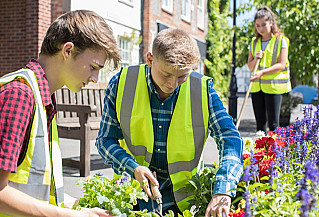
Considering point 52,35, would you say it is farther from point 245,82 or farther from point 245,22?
point 245,82

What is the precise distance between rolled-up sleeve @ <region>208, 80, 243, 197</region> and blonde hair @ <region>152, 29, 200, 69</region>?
0.30m

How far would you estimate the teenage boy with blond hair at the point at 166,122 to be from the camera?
2.44m

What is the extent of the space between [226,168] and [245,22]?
1215 cm

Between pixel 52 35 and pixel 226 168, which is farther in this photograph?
pixel 226 168

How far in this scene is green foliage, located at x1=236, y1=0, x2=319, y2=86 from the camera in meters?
12.0

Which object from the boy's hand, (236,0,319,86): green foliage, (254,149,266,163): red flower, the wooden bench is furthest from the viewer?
(236,0,319,86): green foliage

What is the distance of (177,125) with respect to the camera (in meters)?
2.59

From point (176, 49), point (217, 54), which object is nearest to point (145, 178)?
point (176, 49)

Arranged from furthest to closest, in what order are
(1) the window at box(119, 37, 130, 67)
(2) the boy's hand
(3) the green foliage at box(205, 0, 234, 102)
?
(3) the green foliage at box(205, 0, 234, 102)
(1) the window at box(119, 37, 130, 67)
(2) the boy's hand

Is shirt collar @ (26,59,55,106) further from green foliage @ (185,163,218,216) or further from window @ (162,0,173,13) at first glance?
window @ (162,0,173,13)

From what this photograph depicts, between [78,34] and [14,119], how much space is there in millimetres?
501

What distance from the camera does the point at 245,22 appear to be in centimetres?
1384

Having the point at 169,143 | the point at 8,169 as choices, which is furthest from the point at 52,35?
the point at 169,143

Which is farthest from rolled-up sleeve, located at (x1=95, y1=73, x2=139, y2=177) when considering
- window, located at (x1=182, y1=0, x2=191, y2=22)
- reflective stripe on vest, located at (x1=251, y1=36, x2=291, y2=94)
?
window, located at (x1=182, y1=0, x2=191, y2=22)
